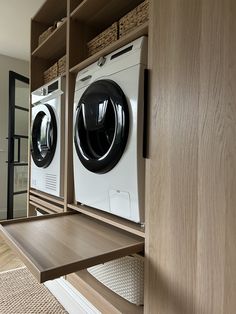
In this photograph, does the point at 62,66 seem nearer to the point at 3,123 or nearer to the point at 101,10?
the point at 101,10

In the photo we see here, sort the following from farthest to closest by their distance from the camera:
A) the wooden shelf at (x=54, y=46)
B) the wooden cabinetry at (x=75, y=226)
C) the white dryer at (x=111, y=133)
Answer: the wooden shelf at (x=54, y=46)
the white dryer at (x=111, y=133)
the wooden cabinetry at (x=75, y=226)

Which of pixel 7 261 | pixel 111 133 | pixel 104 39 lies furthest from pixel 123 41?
pixel 7 261

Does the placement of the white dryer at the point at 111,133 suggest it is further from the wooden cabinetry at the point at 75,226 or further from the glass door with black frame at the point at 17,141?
the glass door with black frame at the point at 17,141

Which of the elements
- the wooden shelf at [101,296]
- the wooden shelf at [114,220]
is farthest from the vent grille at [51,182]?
the wooden shelf at [101,296]

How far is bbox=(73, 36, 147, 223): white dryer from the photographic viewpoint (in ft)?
3.33

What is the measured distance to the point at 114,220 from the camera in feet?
3.76

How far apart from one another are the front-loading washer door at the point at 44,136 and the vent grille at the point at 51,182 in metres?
0.09

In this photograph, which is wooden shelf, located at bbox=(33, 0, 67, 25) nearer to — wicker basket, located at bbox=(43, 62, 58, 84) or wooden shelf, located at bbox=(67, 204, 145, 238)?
wicker basket, located at bbox=(43, 62, 58, 84)

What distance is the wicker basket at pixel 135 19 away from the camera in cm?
112

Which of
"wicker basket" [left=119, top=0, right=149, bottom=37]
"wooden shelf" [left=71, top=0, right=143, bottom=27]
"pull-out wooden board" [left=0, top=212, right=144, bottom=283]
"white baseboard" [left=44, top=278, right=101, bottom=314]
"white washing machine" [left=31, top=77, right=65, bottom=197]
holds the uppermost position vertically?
"wooden shelf" [left=71, top=0, right=143, bottom=27]

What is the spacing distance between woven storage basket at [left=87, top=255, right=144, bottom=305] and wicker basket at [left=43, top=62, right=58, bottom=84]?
1.45 meters

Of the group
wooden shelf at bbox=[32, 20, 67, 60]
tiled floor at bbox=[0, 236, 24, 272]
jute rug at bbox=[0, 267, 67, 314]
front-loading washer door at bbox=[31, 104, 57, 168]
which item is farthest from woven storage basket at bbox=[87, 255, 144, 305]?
wooden shelf at bbox=[32, 20, 67, 60]

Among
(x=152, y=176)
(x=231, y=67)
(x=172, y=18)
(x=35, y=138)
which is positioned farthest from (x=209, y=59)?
(x=35, y=138)

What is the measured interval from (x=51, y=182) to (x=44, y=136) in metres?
0.37
